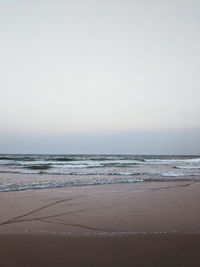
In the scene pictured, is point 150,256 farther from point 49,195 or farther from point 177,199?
point 49,195

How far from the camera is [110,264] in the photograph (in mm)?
2916

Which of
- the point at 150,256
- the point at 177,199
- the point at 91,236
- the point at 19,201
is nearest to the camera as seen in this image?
the point at 150,256

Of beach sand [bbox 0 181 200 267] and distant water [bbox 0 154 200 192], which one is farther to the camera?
distant water [bbox 0 154 200 192]

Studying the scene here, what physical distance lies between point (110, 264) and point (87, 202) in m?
3.45

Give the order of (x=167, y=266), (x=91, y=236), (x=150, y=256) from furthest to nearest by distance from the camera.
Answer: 1. (x=91, y=236)
2. (x=150, y=256)
3. (x=167, y=266)

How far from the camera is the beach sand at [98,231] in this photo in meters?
3.08

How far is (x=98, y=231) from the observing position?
13.4 ft

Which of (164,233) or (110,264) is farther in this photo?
(164,233)

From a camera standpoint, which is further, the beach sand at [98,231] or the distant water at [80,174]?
the distant water at [80,174]

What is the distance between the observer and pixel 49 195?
7.22 metres

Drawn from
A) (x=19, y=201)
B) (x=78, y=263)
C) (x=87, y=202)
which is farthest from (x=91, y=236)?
(x=19, y=201)

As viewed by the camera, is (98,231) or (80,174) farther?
(80,174)

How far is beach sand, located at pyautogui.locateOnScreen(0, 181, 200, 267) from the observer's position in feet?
10.1

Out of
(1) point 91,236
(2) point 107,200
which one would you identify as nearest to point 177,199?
(2) point 107,200
